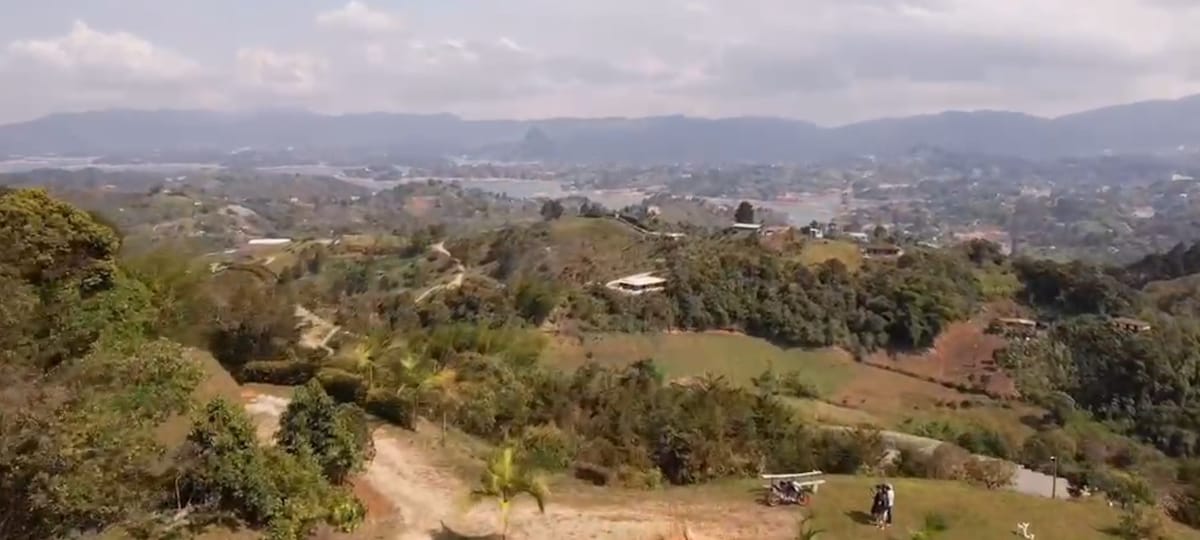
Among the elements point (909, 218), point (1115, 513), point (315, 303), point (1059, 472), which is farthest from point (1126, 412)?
point (909, 218)

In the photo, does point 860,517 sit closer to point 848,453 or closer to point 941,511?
point 941,511

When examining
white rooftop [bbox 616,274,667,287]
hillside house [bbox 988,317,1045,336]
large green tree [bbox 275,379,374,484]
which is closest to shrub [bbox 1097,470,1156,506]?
large green tree [bbox 275,379,374,484]

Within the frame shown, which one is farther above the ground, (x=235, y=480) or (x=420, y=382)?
(x=235, y=480)

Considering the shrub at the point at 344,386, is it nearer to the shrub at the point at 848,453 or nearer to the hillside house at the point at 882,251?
the shrub at the point at 848,453

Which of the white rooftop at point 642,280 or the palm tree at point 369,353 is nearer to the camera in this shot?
the palm tree at point 369,353

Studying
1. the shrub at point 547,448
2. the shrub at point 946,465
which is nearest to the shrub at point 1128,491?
the shrub at point 946,465

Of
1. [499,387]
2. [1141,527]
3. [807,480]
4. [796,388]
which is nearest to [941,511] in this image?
[807,480]
